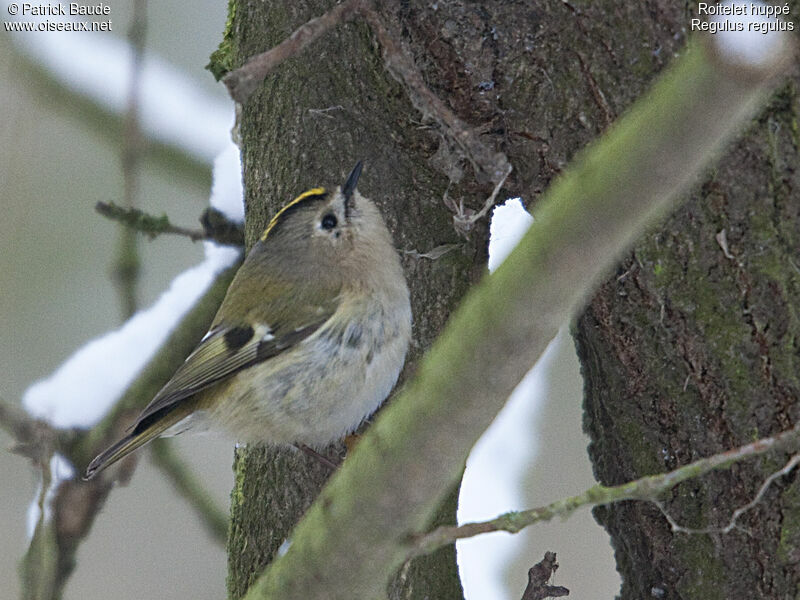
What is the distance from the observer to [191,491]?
2521 millimetres

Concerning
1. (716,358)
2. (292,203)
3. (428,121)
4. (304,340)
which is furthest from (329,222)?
(716,358)

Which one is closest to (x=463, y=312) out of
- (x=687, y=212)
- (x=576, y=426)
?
(x=687, y=212)

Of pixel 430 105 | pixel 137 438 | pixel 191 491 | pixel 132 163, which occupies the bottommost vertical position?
pixel 137 438

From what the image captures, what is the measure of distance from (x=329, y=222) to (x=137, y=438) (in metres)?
0.60

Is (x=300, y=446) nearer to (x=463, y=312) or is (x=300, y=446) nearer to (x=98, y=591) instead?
(x=463, y=312)

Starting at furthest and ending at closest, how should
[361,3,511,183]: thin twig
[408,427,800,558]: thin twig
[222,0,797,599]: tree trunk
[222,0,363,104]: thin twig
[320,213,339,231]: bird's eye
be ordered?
[320,213,339,231]: bird's eye < [361,3,511,183]: thin twig < [222,0,797,599]: tree trunk < [222,0,363,104]: thin twig < [408,427,800,558]: thin twig

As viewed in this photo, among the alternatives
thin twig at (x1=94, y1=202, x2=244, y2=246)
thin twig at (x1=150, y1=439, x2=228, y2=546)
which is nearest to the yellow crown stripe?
thin twig at (x1=94, y1=202, x2=244, y2=246)

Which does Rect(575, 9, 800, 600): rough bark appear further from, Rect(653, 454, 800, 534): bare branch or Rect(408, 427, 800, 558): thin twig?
Rect(408, 427, 800, 558): thin twig

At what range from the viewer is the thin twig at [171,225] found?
2352 mm

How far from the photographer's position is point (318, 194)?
188cm

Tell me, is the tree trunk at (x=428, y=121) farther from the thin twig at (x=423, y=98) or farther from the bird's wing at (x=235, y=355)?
the bird's wing at (x=235, y=355)

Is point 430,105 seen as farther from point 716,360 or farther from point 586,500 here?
point 586,500

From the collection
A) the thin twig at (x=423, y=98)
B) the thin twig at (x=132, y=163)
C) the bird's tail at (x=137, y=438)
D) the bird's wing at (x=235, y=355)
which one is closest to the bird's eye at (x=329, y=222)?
the bird's wing at (x=235, y=355)

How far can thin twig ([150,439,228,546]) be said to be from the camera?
8.23 feet
